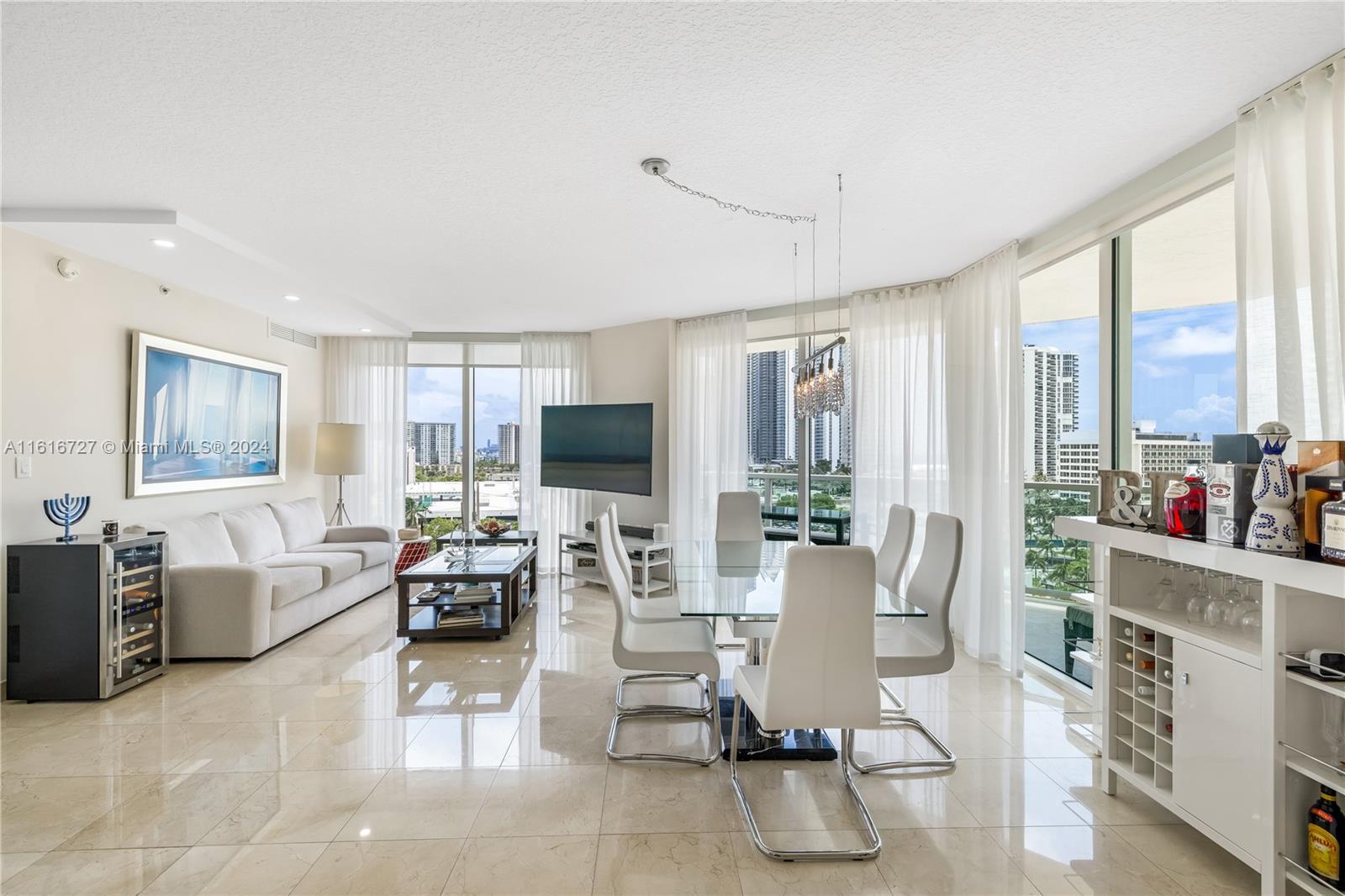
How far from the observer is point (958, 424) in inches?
172

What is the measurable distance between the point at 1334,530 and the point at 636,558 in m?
4.65

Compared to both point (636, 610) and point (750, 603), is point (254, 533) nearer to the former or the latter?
point (636, 610)

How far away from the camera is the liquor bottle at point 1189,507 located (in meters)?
2.20

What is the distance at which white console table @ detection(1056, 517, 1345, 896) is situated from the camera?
1813 mm

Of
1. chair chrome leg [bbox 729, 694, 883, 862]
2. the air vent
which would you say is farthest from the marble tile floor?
the air vent

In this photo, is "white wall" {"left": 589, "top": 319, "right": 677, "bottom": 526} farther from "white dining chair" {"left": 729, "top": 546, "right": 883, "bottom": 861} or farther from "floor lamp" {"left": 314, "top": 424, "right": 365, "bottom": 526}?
"white dining chair" {"left": 729, "top": 546, "right": 883, "bottom": 861}

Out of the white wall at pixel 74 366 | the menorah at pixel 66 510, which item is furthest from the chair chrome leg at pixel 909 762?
the white wall at pixel 74 366

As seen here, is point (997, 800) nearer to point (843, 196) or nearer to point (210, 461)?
point (843, 196)

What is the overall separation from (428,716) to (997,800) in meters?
2.56

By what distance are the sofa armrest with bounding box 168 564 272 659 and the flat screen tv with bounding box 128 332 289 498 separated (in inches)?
31.7

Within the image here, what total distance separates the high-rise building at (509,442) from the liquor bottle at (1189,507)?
5894mm

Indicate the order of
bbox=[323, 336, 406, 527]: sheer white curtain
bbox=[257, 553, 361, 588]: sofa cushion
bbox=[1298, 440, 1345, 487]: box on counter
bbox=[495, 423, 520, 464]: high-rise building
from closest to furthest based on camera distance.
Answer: bbox=[1298, 440, 1345, 487]: box on counter < bbox=[257, 553, 361, 588]: sofa cushion < bbox=[323, 336, 406, 527]: sheer white curtain < bbox=[495, 423, 520, 464]: high-rise building

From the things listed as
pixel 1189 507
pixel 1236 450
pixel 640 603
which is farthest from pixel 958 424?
pixel 640 603

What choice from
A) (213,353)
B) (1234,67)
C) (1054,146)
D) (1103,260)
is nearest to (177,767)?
(213,353)
